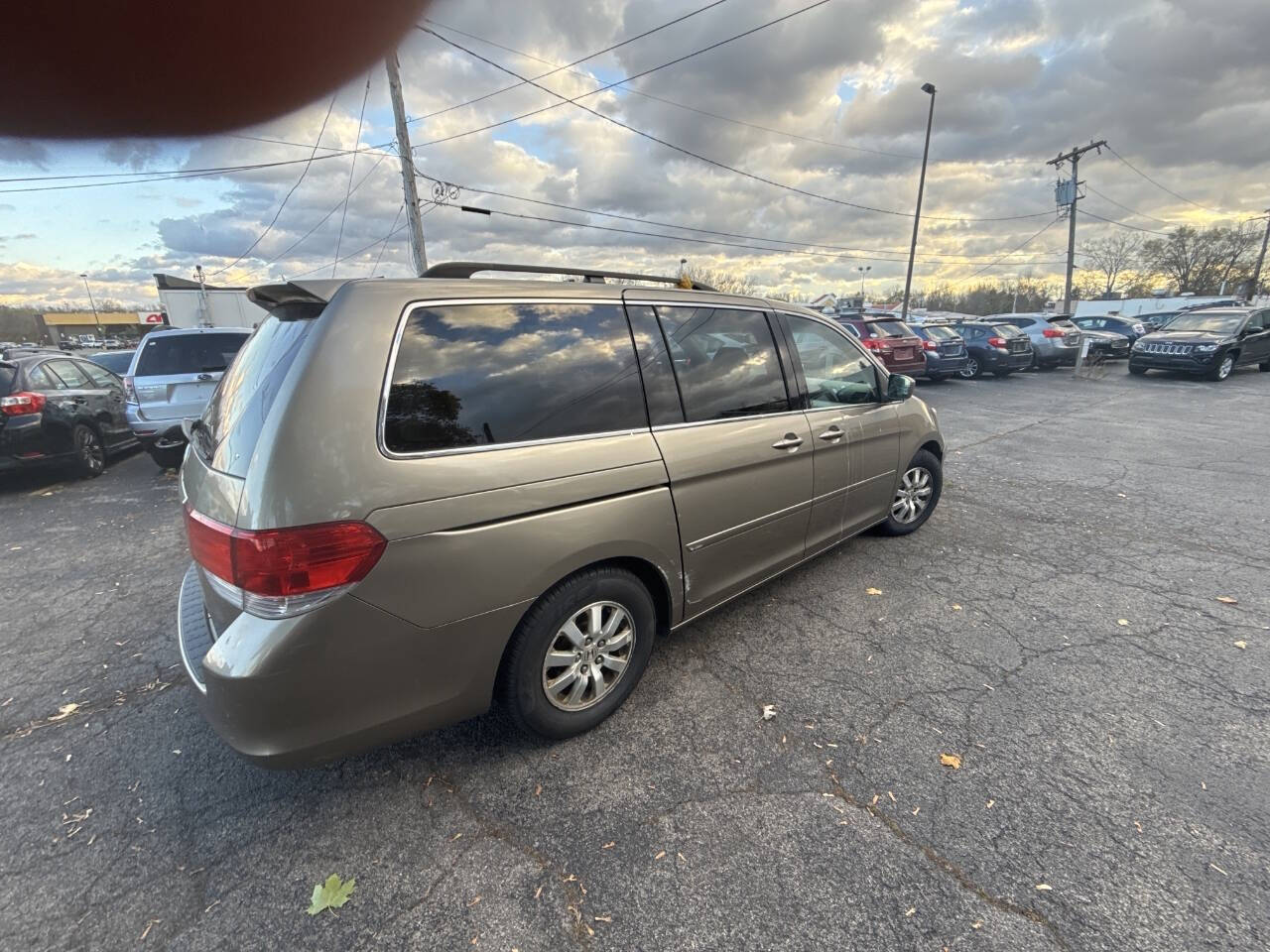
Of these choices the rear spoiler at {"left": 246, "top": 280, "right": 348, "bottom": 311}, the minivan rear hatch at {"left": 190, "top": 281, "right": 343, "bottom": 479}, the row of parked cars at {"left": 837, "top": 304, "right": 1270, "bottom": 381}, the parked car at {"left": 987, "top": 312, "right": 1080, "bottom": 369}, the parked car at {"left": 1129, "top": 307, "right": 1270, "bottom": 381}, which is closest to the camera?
the minivan rear hatch at {"left": 190, "top": 281, "right": 343, "bottom": 479}

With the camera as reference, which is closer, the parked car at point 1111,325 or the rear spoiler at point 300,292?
the rear spoiler at point 300,292

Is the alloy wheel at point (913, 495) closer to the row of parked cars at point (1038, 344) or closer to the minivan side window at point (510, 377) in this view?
the minivan side window at point (510, 377)

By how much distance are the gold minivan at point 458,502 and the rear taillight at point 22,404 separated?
17.6ft

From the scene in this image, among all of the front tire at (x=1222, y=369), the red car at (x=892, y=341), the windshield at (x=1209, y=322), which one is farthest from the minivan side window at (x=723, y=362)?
the windshield at (x=1209, y=322)

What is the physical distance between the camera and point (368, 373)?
5.80 feet

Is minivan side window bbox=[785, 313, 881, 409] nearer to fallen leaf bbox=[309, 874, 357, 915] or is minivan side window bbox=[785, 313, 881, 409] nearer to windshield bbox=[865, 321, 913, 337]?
fallen leaf bbox=[309, 874, 357, 915]

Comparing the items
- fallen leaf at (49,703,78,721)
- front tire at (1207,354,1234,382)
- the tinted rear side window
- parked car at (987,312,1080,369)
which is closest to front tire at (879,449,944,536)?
fallen leaf at (49,703,78,721)

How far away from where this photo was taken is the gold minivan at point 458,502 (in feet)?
5.39

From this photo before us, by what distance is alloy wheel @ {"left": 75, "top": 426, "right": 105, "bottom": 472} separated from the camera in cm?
652

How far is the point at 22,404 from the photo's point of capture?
582 centimetres

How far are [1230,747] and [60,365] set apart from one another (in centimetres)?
1076

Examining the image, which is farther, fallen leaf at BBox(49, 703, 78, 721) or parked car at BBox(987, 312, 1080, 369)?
parked car at BBox(987, 312, 1080, 369)

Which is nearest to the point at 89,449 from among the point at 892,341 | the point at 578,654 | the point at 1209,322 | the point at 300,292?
the point at 300,292

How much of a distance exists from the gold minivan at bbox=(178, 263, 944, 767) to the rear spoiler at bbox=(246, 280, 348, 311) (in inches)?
0.4
